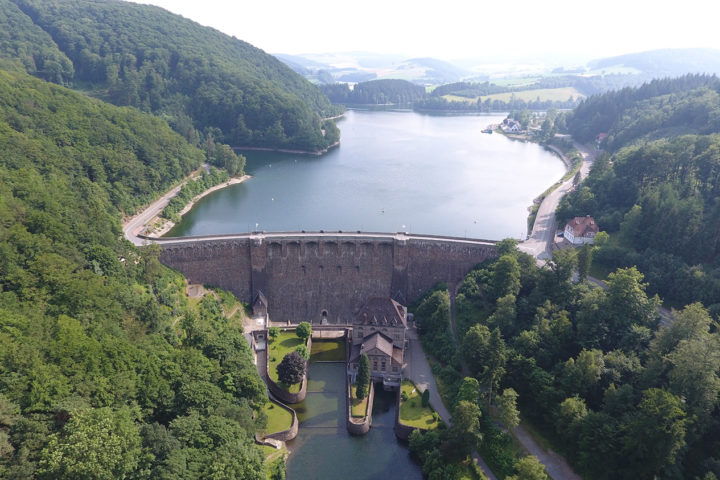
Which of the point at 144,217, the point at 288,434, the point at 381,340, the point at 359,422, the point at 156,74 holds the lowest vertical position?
the point at 288,434

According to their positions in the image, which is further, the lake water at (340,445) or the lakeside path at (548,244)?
the lake water at (340,445)

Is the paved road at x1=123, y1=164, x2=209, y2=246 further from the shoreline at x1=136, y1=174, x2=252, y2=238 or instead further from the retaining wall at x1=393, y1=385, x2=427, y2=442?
the retaining wall at x1=393, y1=385, x2=427, y2=442

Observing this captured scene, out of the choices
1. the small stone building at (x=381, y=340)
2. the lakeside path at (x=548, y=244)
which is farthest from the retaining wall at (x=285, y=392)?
the lakeside path at (x=548, y=244)

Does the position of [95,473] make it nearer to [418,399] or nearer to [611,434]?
[418,399]

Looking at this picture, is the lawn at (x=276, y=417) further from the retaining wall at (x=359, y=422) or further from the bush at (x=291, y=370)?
the retaining wall at (x=359, y=422)

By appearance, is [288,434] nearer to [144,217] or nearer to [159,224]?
[159,224]

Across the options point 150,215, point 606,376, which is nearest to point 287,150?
point 150,215
